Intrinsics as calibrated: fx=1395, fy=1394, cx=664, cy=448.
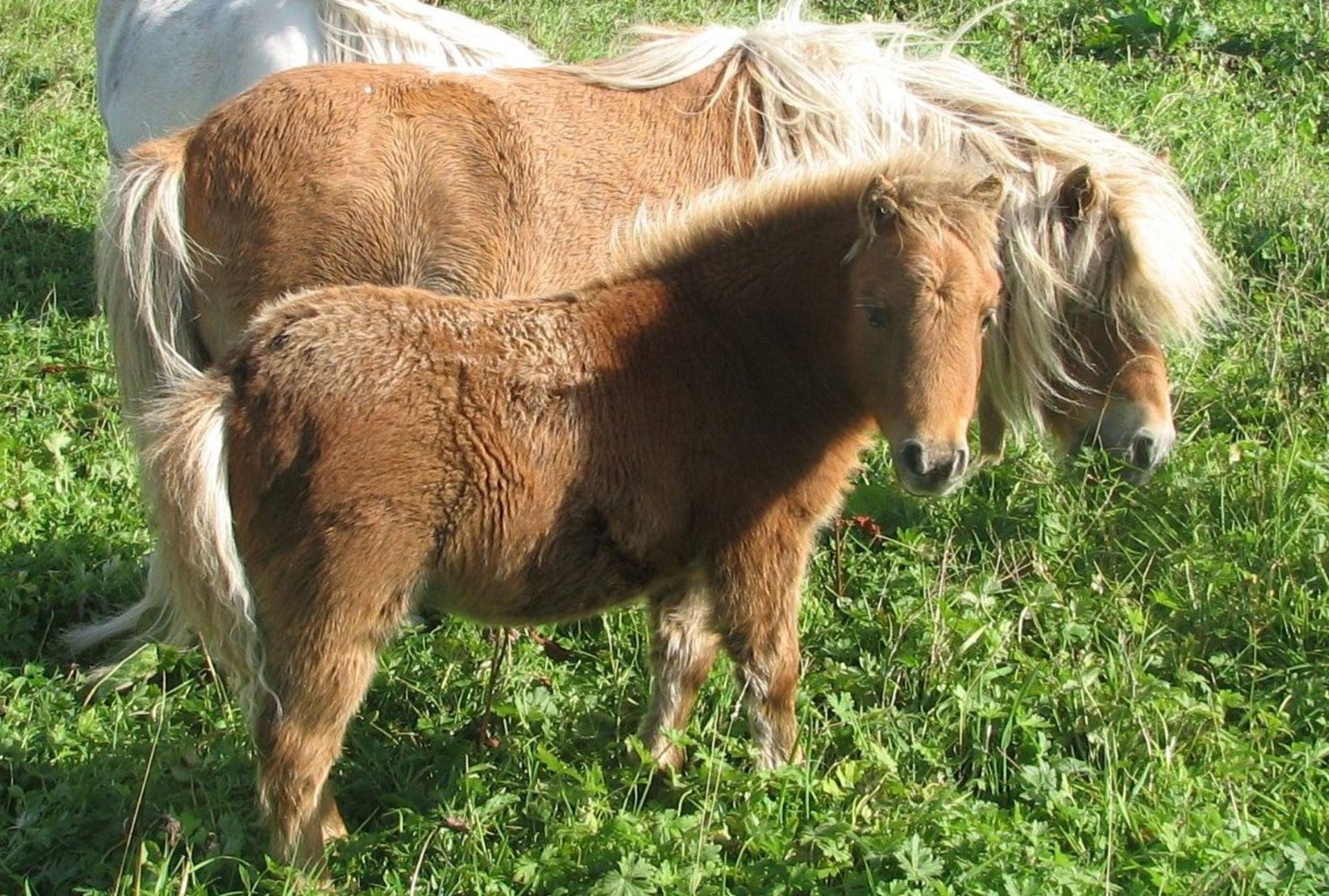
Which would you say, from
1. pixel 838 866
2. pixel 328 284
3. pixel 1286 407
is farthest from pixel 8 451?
pixel 1286 407

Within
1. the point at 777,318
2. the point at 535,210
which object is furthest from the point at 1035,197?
the point at 535,210

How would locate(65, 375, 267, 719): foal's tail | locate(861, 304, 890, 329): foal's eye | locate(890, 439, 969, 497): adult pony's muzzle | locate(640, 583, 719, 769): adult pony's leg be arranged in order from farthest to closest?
locate(640, 583, 719, 769): adult pony's leg
locate(861, 304, 890, 329): foal's eye
locate(890, 439, 969, 497): adult pony's muzzle
locate(65, 375, 267, 719): foal's tail

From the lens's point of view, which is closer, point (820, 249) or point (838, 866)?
point (838, 866)

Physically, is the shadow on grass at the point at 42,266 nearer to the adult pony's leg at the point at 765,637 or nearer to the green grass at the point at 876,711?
the green grass at the point at 876,711

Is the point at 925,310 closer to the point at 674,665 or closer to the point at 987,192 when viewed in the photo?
the point at 987,192

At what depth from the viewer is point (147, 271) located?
4.27 metres

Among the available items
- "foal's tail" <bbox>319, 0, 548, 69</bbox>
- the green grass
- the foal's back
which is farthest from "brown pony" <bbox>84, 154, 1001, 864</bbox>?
"foal's tail" <bbox>319, 0, 548, 69</bbox>

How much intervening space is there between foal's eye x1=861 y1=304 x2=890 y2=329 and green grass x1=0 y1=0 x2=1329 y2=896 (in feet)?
3.65

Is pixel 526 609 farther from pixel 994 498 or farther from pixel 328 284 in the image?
pixel 994 498

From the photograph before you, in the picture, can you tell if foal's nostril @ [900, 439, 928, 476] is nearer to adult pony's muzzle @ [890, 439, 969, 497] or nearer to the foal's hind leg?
adult pony's muzzle @ [890, 439, 969, 497]

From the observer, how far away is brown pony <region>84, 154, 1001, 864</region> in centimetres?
316

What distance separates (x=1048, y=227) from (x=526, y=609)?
2.06m

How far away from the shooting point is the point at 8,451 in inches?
206

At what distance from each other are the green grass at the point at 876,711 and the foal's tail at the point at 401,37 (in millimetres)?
1757
